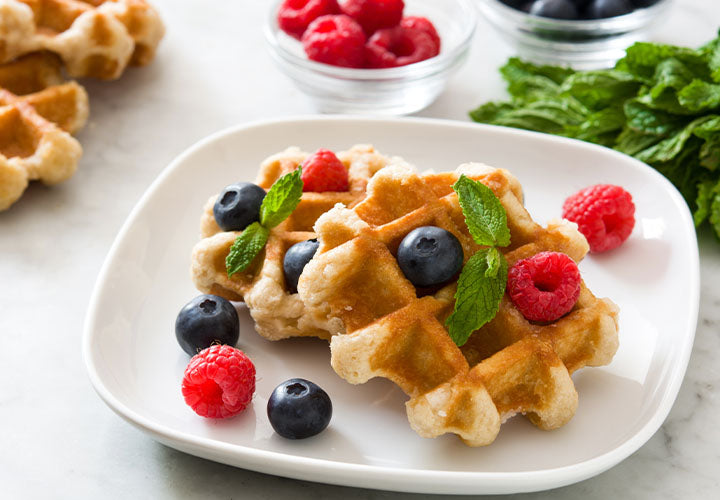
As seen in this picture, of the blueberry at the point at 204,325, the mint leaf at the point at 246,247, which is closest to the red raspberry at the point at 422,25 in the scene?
the mint leaf at the point at 246,247

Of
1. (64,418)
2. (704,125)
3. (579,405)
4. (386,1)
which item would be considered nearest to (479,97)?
(386,1)

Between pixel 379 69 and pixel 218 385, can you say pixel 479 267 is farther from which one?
pixel 379 69

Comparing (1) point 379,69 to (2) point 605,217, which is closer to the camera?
(2) point 605,217

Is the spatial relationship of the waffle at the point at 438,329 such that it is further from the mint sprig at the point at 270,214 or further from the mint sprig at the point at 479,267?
the mint sprig at the point at 270,214

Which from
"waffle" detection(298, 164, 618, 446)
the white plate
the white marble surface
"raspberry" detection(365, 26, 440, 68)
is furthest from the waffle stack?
"waffle" detection(298, 164, 618, 446)

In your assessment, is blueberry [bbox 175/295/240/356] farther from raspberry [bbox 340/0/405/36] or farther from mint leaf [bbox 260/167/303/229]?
raspberry [bbox 340/0/405/36]

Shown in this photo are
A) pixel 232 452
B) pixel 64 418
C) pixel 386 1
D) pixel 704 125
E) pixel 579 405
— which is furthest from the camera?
pixel 386 1

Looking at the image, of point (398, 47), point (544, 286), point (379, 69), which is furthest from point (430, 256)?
point (398, 47)

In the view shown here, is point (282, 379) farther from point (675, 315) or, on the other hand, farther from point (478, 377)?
point (675, 315)
